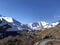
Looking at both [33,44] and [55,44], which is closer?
[55,44]

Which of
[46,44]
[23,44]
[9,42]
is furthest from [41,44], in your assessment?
[9,42]

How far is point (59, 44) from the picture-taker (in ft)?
182

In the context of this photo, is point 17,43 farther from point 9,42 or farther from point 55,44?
point 55,44

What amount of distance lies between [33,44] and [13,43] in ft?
22.9

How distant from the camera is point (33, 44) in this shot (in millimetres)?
59906

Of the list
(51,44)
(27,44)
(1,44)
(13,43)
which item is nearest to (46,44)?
(51,44)

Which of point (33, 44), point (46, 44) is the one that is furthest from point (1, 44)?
point (46, 44)

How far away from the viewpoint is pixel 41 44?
58.3 meters

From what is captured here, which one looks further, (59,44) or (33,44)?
(33,44)

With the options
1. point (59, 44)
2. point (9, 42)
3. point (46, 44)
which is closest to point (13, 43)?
point (9, 42)

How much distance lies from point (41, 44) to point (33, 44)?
3.07m

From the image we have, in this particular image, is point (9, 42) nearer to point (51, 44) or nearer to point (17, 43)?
point (17, 43)

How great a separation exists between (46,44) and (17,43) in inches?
374

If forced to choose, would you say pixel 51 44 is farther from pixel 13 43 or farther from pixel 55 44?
pixel 13 43
